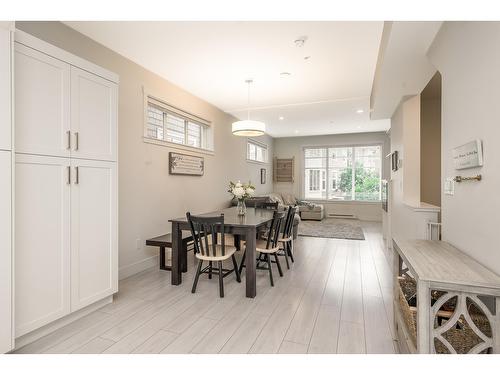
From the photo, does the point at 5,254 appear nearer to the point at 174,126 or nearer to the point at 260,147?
the point at 174,126

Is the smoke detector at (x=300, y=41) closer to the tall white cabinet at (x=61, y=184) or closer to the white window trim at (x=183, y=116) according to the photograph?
the tall white cabinet at (x=61, y=184)

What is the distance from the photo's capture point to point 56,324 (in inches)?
83.7

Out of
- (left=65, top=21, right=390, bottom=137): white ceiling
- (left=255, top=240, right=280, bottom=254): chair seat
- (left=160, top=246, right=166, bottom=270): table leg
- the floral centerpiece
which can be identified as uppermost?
(left=65, top=21, right=390, bottom=137): white ceiling

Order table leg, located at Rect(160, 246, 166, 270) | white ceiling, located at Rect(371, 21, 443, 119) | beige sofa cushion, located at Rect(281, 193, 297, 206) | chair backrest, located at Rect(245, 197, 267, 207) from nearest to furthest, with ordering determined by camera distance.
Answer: white ceiling, located at Rect(371, 21, 443, 119), table leg, located at Rect(160, 246, 166, 270), chair backrest, located at Rect(245, 197, 267, 207), beige sofa cushion, located at Rect(281, 193, 297, 206)

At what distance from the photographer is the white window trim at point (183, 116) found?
374 centimetres

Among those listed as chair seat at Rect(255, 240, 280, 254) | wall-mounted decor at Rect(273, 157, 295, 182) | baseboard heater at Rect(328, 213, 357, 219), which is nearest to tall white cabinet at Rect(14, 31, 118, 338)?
chair seat at Rect(255, 240, 280, 254)

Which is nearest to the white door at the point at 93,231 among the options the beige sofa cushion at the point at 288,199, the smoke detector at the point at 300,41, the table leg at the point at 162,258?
the table leg at the point at 162,258

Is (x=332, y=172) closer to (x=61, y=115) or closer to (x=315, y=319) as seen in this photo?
(x=315, y=319)

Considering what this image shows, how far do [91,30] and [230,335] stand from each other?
3249 mm

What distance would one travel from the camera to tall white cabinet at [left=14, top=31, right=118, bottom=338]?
185 cm

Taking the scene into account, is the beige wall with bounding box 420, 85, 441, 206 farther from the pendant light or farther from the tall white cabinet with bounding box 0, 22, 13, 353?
the tall white cabinet with bounding box 0, 22, 13, 353

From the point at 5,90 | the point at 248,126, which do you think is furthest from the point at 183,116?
the point at 5,90

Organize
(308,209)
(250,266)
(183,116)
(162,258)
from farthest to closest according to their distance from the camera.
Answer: (308,209), (183,116), (162,258), (250,266)

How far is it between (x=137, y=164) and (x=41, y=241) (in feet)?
5.87
